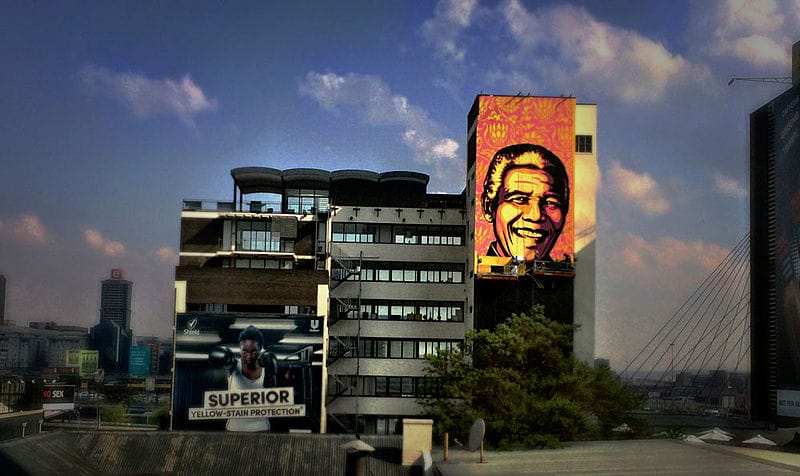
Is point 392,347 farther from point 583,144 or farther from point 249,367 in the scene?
point 583,144

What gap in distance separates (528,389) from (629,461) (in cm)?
2770

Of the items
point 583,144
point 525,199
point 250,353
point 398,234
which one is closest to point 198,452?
point 250,353

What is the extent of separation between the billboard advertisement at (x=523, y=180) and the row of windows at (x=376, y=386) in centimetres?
1394

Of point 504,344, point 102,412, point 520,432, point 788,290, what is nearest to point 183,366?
point 504,344

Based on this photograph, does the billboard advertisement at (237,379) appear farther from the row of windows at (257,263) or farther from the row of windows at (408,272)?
the row of windows at (408,272)

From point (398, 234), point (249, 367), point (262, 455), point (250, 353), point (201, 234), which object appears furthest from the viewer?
point (201, 234)

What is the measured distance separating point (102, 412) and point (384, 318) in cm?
10530

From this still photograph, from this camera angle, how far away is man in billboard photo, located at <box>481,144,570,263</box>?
87.2m

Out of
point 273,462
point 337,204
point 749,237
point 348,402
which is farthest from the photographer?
point 337,204

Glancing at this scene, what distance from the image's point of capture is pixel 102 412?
180 m

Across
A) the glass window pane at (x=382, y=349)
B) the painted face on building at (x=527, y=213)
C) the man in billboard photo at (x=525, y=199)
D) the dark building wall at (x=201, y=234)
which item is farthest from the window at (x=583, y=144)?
the dark building wall at (x=201, y=234)

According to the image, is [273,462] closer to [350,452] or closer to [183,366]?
[350,452]

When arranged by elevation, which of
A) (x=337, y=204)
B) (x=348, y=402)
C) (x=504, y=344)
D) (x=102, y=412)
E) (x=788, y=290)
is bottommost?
(x=102, y=412)

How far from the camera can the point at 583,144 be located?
88.9m
